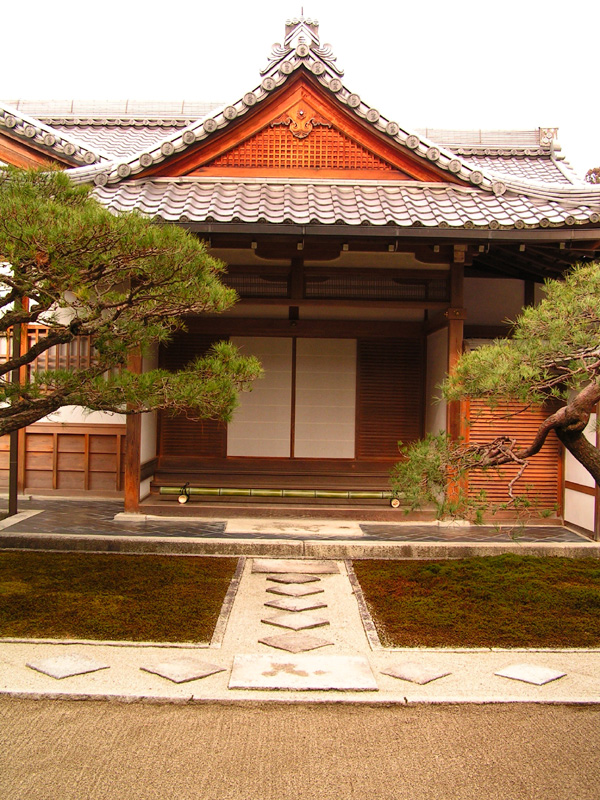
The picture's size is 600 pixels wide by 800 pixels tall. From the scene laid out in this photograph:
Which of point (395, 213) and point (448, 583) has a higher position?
point (395, 213)

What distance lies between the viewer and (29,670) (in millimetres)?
5184

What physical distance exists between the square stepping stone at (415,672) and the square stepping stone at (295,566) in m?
2.74

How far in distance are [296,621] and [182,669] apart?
1.53m

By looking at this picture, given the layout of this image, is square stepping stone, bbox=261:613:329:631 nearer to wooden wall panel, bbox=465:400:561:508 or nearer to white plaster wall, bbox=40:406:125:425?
wooden wall panel, bbox=465:400:561:508

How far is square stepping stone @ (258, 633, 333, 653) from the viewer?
5871mm

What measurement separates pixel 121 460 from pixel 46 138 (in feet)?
15.5

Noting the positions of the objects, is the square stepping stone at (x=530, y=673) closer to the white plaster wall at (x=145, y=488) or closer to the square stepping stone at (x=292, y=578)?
the square stepping stone at (x=292, y=578)

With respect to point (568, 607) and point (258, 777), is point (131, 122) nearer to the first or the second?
point (568, 607)

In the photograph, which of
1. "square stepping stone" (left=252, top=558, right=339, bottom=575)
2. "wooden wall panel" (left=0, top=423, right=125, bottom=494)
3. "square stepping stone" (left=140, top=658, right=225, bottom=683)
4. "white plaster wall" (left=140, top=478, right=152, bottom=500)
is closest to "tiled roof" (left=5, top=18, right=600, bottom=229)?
"wooden wall panel" (left=0, top=423, right=125, bottom=494)

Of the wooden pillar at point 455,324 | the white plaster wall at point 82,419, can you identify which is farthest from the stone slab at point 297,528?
the white plaster wall at point 82,419

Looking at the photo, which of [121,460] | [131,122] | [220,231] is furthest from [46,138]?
[131,122]

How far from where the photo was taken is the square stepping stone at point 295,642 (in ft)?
19.3

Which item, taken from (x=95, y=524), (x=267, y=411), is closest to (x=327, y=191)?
(x=267, y=411)

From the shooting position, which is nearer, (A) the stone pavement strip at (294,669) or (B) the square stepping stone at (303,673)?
(A) the stone pavement strip at (294,669)
